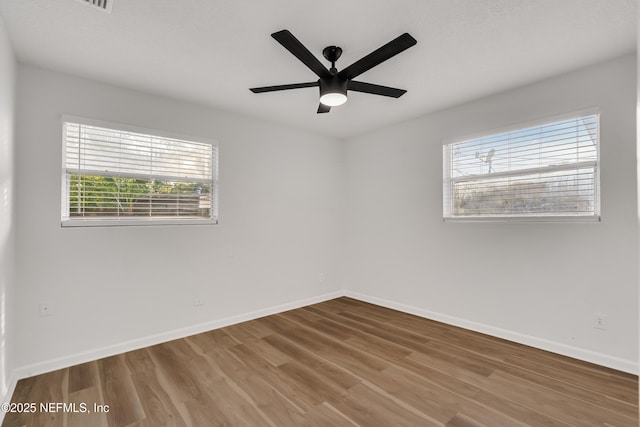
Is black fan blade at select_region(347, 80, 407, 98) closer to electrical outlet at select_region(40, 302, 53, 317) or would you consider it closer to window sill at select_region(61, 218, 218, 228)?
window sill at select_region(61, 218, 218, 228)

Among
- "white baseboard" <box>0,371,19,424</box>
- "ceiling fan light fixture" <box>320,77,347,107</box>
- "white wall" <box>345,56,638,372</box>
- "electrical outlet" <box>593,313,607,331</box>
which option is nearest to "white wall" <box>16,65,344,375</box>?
"white baseboard" <box>0,371,19,424</box>

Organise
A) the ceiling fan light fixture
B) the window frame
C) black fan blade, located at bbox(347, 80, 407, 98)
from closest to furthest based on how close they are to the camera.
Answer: the ceiling fan light fixture < black fan blade, located at bbox(347, 80, 407, 98) < the window frame

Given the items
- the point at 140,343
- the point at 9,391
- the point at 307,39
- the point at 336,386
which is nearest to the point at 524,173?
the point at 307,39

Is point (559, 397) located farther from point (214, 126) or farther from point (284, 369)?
point (214, 126)

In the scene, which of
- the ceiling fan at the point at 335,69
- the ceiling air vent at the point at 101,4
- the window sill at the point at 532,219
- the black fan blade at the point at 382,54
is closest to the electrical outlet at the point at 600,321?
the window sill at the point at 532,219

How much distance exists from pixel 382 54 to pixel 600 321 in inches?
112

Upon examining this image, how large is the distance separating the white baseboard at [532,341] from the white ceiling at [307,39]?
2478 mm

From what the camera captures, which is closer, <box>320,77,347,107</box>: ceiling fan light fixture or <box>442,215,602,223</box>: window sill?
<box>320,77,347,107</box>: ceiling fan light fixture

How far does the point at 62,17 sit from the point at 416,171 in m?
3.61

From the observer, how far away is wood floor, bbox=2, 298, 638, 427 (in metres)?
A: 1.97

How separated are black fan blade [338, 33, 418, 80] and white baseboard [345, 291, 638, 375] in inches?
115

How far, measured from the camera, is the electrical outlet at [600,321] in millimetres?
2596

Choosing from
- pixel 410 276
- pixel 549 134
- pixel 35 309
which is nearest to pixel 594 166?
pixel 549 134

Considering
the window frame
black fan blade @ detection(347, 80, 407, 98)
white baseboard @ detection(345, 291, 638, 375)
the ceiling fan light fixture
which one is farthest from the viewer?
the window frame
